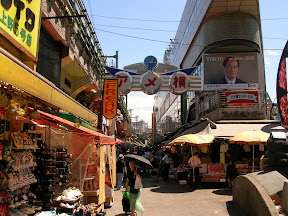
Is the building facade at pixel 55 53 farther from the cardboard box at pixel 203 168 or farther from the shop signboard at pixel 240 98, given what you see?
the shop signboard at pixel 240 98

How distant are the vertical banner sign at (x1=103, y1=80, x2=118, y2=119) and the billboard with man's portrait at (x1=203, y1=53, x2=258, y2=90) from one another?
39.2 ft

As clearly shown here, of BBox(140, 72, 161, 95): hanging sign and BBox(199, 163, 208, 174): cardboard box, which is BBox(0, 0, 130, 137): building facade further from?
BBox(199, 163, 208, 174): cardboard box

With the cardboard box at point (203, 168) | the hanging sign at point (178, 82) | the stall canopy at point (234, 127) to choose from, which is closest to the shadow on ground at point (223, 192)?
the cardboard box at point (203, 168)

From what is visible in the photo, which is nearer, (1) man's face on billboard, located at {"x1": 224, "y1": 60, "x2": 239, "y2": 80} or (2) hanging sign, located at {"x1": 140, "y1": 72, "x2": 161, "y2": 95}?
(2) hanging sign, located at {"x1": 140, "y1": 72, "x2": 161, "y2": 95}

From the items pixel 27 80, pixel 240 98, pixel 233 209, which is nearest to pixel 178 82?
pixel 240 98

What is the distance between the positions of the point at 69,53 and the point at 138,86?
9065 millimetres

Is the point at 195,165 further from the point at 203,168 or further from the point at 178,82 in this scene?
the point at 178,82

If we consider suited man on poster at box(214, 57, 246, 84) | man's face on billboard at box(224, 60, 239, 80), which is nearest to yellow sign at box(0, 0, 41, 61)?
suited man on poster at box(214, 57, 246, 84)

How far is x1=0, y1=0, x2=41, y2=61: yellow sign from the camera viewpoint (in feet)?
16.7

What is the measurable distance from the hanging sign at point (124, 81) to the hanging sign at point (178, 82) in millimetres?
3090

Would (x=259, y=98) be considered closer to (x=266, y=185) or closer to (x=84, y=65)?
(x=84, y=65)

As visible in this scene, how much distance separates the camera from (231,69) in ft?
83.9

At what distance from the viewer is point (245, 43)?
83.1ft

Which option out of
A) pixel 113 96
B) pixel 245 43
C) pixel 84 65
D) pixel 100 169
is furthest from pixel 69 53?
pixel 245 43
